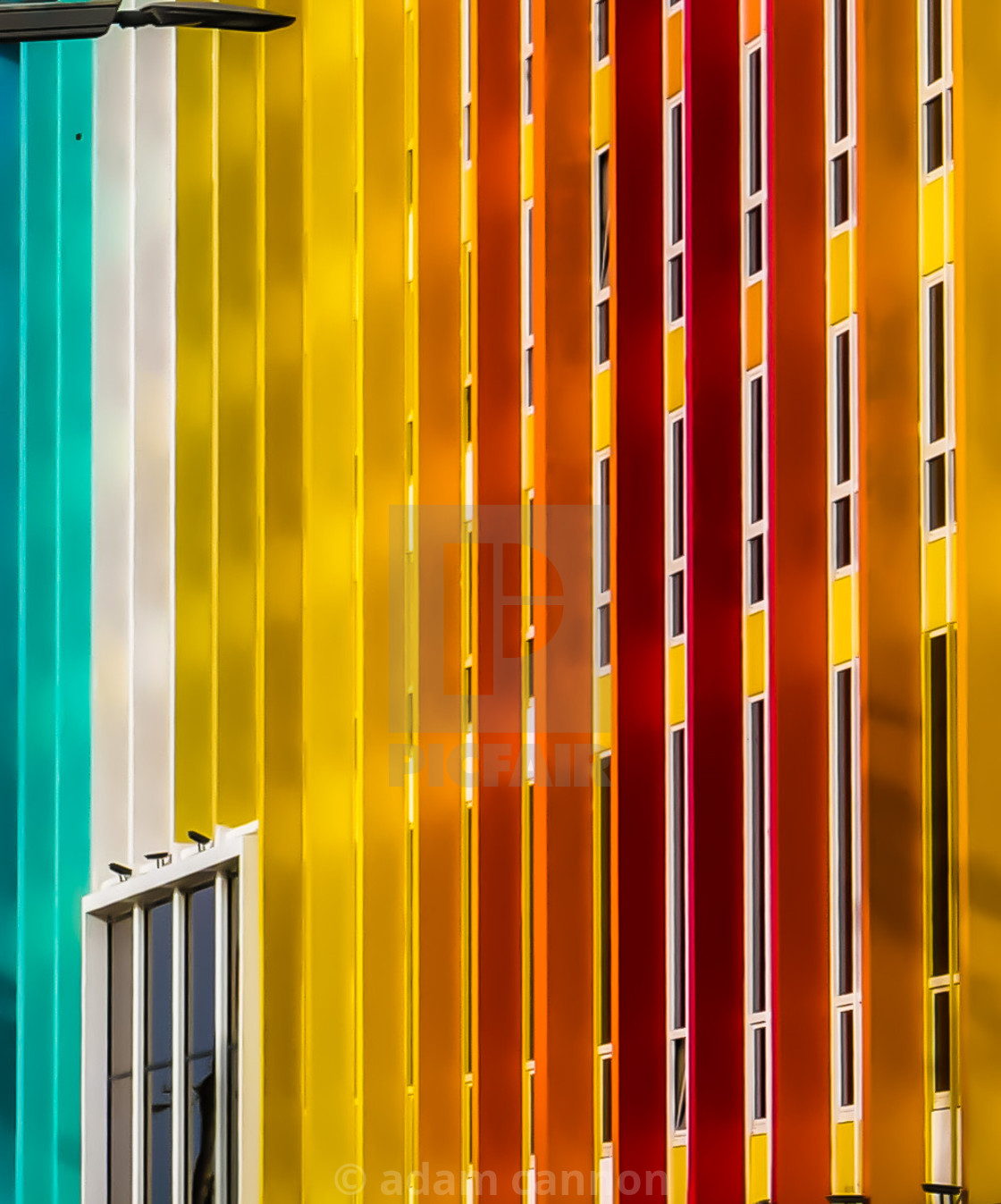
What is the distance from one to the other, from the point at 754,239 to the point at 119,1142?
3.97m

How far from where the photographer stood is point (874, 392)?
4.37m

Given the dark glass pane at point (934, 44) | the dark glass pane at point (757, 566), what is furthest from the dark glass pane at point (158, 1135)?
the dark glass pane at point (934, 44)

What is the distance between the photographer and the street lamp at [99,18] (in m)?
4.47

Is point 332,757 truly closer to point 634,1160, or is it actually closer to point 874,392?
point 634,1160

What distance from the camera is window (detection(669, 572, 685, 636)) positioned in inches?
230

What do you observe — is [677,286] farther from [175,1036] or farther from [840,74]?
Answer: [175,1036]

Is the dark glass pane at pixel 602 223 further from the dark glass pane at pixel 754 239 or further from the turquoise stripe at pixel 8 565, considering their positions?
the turquoise stripe at pixel 8 565

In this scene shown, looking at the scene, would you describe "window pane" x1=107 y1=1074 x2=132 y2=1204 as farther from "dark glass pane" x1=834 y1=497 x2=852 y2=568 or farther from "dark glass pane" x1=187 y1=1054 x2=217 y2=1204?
"dark glass pane" x1=834 y1=497 x2=852 y2=568

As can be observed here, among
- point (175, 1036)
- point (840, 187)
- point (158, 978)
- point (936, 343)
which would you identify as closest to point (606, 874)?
point (936, 343)

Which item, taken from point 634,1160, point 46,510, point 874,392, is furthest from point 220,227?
point 634,1160

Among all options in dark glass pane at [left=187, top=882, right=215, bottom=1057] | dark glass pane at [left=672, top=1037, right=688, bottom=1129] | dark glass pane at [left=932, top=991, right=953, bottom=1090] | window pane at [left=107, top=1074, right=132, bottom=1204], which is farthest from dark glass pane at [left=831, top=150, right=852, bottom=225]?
window pane at [left=107, top=1074, right=132, bottom=1204]

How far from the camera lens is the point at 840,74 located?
520 cm

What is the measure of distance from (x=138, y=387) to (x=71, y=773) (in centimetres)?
143

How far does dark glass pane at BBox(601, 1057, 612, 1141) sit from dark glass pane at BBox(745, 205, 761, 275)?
261 cm
